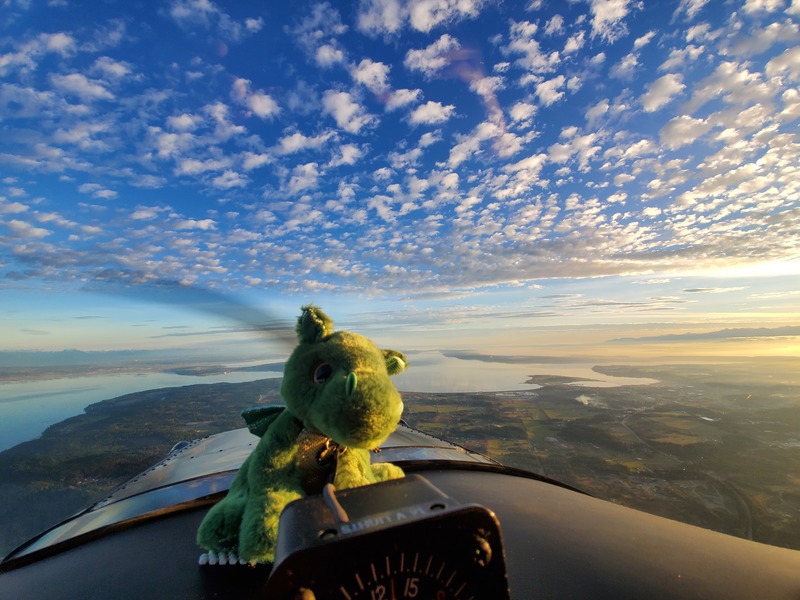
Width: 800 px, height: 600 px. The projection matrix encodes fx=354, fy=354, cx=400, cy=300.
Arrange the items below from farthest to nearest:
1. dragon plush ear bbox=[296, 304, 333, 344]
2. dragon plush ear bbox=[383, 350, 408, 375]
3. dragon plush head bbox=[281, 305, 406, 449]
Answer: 1. dragon plush ear bbox=[383, 350, 408, 375]
2. dragon plush ear bbox=[296, 304, 333, 344]
3. dragon plush head bbox=[281, 305, 406, 449]

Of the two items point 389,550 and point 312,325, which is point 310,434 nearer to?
point 312,325

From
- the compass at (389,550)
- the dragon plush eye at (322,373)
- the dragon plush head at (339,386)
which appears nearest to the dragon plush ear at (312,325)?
the dragon plush head at (339,386)

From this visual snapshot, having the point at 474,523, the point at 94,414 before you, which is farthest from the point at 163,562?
the point at 94,414

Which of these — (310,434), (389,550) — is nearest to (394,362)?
(310,434)

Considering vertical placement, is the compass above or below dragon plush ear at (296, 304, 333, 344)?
below

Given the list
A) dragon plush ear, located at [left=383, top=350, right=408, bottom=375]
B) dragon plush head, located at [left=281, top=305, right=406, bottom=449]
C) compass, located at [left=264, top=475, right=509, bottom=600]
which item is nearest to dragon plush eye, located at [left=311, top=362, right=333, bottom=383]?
dragon plush head, located at [left=281, top=305, right=406, bottom=449]

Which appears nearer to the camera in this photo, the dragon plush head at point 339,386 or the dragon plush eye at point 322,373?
the dragon plush head at point 339,386

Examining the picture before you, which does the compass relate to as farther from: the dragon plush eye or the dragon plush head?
the dragon plush eye

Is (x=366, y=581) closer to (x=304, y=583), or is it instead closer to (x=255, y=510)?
(x=304, y=583)

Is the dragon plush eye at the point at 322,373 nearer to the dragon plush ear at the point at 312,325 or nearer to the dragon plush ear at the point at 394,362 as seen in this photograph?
the dragon plush ear at the point at 312,325
